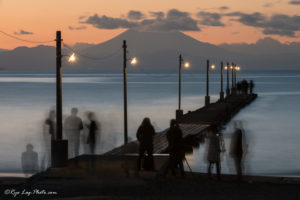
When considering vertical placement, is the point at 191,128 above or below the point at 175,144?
below

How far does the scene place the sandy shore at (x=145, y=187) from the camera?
12.2m

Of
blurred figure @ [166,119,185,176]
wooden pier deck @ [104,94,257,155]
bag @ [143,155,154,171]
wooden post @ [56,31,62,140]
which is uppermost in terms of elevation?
wooden post @ [56,31,62,140]

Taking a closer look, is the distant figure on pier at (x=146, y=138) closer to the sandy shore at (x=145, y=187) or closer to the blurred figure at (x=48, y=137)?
the sandy shore at (x=145, y=187)

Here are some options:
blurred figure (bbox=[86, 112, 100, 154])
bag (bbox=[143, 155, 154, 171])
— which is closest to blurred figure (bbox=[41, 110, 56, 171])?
blurred figure (bbox=[86, 112, 100, 154])

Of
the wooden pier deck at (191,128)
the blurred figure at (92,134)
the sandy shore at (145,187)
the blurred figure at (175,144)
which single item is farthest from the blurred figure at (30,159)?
the blurred figure at (175,144)

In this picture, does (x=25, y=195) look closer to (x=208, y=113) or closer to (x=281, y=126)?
(x=208, y=113)

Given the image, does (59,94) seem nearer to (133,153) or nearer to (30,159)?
(30,159)

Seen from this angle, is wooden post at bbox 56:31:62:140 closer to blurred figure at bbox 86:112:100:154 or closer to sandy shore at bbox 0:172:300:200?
blurred figure at bbox 86:112:100:154

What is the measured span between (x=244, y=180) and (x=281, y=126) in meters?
34.1

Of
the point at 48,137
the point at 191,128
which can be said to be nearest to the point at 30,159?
the point at 191,128

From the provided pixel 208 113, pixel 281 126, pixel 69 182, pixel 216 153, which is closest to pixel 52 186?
pixel 69 182

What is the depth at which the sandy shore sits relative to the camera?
39.9ft

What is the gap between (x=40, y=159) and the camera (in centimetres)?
2731

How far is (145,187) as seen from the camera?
43.2 ft
